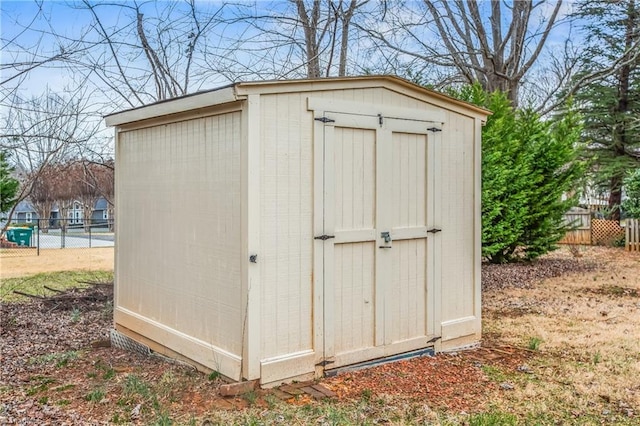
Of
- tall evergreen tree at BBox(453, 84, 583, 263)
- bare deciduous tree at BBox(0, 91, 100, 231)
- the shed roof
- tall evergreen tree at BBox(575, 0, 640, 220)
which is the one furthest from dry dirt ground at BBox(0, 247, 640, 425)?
tall evergreen tree at BBox(575, 0, 640, 220)

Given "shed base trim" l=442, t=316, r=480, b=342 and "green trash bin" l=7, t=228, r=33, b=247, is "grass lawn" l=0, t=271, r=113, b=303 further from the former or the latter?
"green trash bin" l=7, t=228, r=33, b=247

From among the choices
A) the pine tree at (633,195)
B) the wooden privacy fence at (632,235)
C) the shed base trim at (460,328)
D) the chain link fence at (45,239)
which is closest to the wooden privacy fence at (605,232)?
the wooden privacy fence at (632,235)

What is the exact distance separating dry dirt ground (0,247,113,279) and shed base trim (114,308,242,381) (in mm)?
6016

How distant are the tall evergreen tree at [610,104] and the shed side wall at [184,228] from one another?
45.7ft

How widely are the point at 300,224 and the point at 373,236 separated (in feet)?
2.07

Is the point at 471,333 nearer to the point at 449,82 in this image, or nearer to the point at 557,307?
the point at 557,307

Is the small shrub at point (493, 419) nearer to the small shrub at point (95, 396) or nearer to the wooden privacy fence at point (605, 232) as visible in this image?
the small shrub at point (95, 396)

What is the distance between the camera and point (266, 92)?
133 inches

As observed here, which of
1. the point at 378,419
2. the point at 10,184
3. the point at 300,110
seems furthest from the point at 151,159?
the point at 10,184

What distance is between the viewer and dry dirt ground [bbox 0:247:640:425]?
10.1ft

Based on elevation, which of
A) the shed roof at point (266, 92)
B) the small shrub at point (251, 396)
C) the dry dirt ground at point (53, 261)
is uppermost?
the shed roof at point (266, 92)

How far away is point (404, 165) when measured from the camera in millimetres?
4121

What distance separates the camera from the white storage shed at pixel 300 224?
3.45m

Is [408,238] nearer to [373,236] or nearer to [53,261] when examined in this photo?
[373,236]
